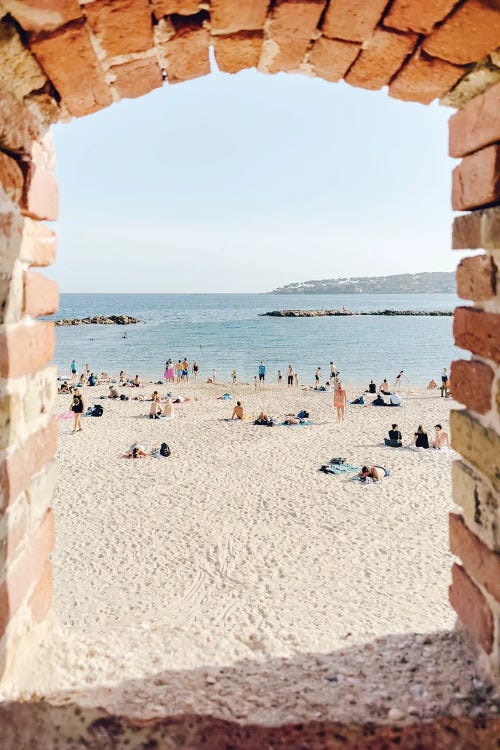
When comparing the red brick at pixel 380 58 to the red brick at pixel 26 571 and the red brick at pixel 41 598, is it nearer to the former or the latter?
the red brick at pixel 26 571

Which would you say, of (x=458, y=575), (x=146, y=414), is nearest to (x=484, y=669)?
(x=458, y=575)

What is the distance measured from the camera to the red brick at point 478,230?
7.62 feet

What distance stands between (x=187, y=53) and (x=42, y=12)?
0.68 m

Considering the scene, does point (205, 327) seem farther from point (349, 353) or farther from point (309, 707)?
point (309, 707)

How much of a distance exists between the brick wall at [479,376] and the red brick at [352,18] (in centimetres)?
59

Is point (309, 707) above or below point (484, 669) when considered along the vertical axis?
below

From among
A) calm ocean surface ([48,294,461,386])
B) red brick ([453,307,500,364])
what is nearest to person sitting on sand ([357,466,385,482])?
red brick ([453,307,500,364])

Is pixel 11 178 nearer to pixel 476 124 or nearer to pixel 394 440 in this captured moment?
pixel 476 124

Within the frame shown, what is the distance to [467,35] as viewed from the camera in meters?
2.19

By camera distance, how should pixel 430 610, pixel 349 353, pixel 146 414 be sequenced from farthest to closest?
pixel 349 353 < pixel 146 414 < pixel 430 610

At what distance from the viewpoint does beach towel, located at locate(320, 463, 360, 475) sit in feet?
46.0

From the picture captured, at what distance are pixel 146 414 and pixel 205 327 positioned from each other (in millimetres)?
61016

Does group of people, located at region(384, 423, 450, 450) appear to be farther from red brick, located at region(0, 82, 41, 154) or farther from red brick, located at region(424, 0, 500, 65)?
red brick, located at region(0, 82, 41, 154)

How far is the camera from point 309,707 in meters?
2.52
